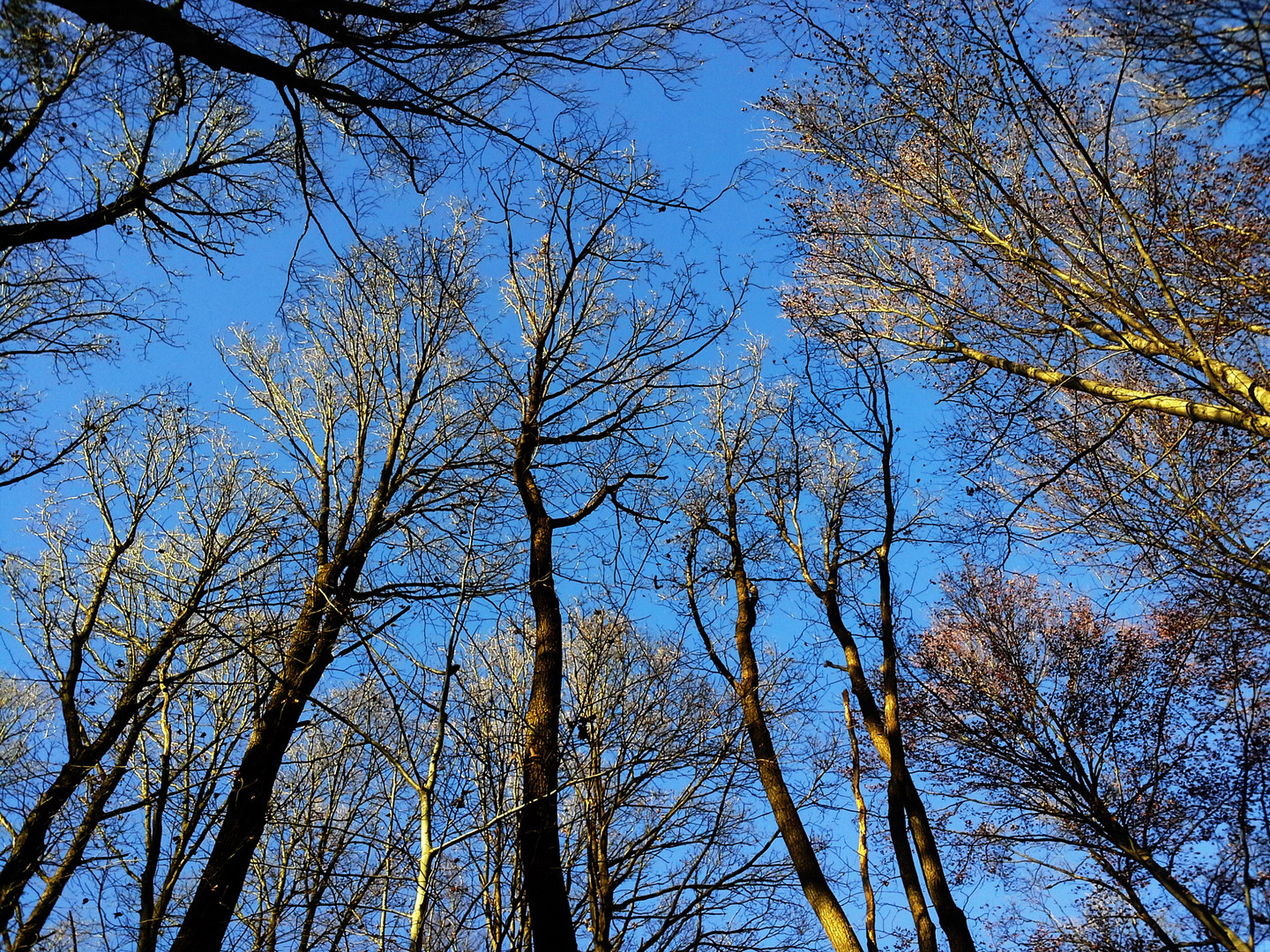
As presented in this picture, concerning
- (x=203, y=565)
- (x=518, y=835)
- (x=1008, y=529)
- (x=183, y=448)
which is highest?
(x=183, y=448)

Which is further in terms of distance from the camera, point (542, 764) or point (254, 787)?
point (254, 787)

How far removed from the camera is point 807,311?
7789mm

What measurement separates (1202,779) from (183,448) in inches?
541

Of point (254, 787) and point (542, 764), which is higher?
point (254, 787)

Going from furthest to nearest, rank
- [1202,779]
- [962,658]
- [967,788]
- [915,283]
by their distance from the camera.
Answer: [962,658] < [967,788] < [1202,779] < [915,283]

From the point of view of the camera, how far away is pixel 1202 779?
10.6 meters

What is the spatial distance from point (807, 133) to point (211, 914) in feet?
22.9

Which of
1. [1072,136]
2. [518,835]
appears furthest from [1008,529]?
[518,835]

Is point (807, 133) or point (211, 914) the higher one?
point (807, 133)

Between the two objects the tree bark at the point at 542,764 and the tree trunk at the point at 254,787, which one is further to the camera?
the tree trunk at the point at 254,787

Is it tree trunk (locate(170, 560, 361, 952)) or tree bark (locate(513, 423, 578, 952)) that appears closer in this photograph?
tree bark (locate(513, 423, 578, 952))

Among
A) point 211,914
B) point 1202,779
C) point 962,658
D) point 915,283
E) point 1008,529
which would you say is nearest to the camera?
point 211,914

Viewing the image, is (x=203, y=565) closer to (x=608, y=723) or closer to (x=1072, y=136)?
(x=608, y=723)

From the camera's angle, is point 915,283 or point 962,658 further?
point 962,658
